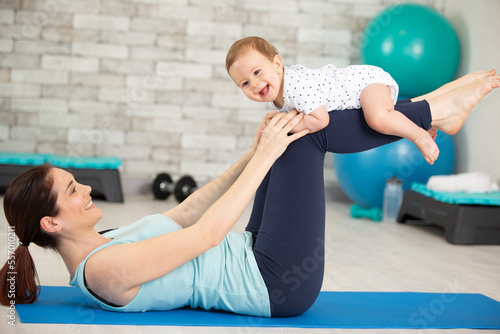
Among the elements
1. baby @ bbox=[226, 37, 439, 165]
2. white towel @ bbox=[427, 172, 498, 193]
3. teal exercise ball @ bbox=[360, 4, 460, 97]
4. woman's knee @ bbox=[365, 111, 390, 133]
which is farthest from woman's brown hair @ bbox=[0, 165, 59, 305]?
teal exercise ball @ bbox=[360, 4, 460, 97]

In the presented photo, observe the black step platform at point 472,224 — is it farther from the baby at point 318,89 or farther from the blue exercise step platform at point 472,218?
the baby at point 318,89

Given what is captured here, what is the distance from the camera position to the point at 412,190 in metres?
4.03

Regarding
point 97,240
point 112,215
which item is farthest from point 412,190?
point 97,240

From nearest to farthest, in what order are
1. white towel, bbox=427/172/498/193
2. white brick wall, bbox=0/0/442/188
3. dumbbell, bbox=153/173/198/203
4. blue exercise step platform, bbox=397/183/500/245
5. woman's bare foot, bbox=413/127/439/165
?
woman's bare foot, bbox=413/127/439/165 < blue exercise step platform, bbox=397/183/500/245 < white towel, bbox=427/172/498/193 < dumbbell, bbox=153/173/198/203 < white brick wall, bbox=0/0/442/188

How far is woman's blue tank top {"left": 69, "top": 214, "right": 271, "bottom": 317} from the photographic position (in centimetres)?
161

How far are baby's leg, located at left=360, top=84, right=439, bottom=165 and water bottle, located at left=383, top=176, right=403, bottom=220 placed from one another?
2.31 metres

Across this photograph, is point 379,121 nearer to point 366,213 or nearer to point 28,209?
point 28,209

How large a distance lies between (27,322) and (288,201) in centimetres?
81

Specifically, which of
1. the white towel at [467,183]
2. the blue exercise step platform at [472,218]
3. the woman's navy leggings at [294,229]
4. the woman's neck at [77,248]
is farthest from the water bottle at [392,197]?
the woman's neck at [77,248]

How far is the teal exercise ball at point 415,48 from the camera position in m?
4.26

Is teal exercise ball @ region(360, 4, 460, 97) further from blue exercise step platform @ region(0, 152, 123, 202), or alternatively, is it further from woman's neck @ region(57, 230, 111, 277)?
woman's neck @ region(57, 230, 111, 277)

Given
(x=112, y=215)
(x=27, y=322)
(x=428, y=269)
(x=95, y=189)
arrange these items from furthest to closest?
(x=95, y=189)
(x=112, y=215)
(x=428, y=269)
(x=27, y=322)

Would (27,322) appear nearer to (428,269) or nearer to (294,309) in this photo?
(294,309)

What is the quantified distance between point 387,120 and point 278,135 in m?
0.36
